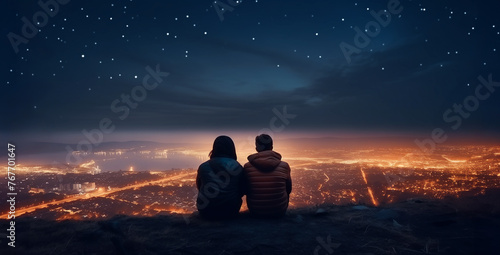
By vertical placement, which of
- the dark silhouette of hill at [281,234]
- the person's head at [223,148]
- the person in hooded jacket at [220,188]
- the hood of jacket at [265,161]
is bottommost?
the dark silhouette of hill at [281,234]

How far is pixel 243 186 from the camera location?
645cm

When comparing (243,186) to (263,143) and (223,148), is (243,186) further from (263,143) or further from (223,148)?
(263,143)

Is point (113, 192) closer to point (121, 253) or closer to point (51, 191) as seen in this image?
point (51, 191)

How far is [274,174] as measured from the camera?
6184 millimetres

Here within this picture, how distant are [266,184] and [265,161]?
637mm

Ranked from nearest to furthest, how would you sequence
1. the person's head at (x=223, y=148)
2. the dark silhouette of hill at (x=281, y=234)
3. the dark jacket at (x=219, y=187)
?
the dark silhouette of hill at (x=281, y=234), the dark jacket at (x=219, y=187), the person's head at (x=223, y=148)

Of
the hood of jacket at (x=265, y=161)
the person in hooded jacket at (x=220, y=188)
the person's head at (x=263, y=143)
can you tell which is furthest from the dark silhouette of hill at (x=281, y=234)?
the person's head at (x=263, y=143)

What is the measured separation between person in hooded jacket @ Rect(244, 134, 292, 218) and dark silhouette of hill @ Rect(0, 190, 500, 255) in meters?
0.35

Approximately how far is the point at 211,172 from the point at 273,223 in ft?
7.30

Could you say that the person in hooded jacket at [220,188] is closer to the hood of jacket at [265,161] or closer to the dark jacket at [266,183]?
the dark jacket at [266,183]

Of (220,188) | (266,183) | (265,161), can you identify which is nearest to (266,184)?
(266,183)

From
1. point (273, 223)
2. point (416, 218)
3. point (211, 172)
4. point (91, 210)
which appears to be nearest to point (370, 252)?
point (273, 223)

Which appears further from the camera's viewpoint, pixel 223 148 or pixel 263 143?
pixel 263 143

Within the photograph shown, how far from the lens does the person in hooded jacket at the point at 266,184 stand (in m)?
6.16
